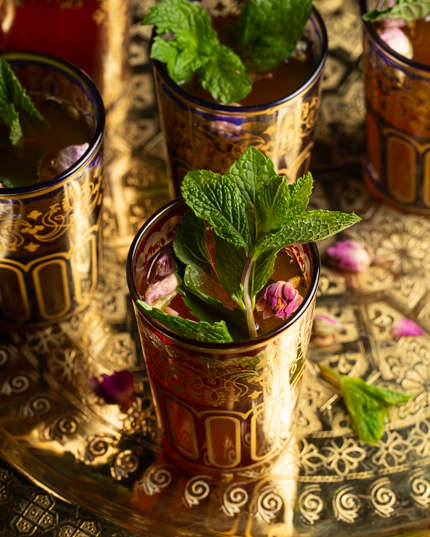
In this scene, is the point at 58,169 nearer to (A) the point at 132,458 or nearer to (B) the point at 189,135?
(B) the point at 189,135

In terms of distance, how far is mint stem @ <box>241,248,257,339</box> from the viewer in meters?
0.86

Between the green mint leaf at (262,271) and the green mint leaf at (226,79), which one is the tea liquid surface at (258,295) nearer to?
the green mint leaf at (262,271)

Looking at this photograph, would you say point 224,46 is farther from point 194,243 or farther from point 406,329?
point 406,329

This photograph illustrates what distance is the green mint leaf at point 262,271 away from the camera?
87 centimetres

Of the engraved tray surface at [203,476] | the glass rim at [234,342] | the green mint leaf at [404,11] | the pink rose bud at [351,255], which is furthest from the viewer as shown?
the pink rose bud at [351,255]

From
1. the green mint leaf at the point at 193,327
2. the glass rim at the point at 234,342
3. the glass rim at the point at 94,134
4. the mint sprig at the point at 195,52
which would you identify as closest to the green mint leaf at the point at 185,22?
the mint sprig at the point at 195,52

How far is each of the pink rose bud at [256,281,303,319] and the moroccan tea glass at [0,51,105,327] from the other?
0.96 feet

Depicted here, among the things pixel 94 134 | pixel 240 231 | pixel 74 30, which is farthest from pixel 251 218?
pixel 74 30

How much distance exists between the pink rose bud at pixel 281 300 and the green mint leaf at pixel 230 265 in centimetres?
4

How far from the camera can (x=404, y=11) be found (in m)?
1.14

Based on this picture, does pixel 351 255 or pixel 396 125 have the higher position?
pixel 396 125

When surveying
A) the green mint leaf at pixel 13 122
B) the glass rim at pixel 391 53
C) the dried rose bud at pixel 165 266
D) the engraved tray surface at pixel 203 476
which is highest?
the glass rim at pixel 391 53

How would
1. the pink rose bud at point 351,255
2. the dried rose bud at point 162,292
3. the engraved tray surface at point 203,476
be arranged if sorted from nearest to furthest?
the dried rose bud at point 162,292
the engraved tray surface at point 203,476
the pink rose bud at point 351,255

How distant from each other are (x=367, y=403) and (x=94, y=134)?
516mm
